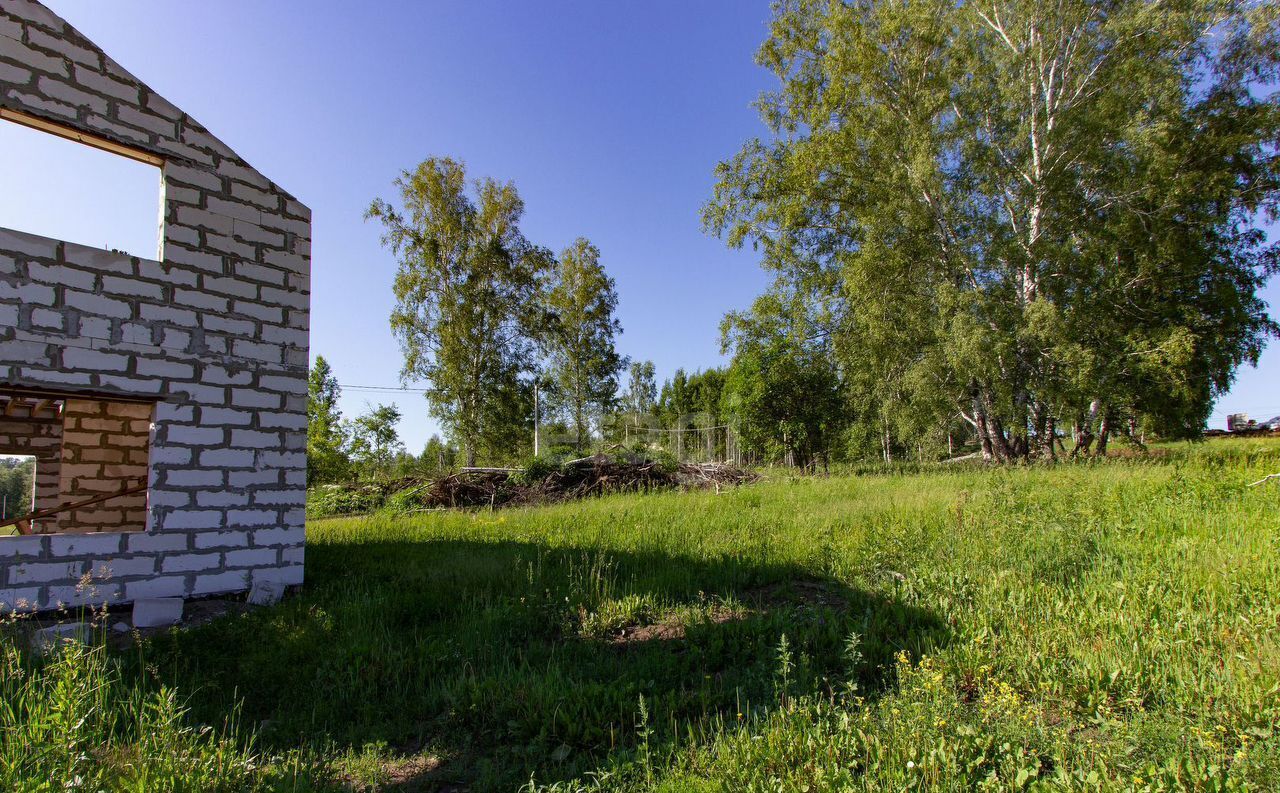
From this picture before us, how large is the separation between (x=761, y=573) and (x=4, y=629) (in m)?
5.87

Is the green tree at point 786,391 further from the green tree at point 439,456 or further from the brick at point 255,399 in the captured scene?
the green tree at point 439,456

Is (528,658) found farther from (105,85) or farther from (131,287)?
(105,85)

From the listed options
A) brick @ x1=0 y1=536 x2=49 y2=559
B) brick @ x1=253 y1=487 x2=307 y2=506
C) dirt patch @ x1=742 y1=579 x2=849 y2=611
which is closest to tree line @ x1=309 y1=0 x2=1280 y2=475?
dirt patch @ x1=742 y1=579 x2=849 y2=611

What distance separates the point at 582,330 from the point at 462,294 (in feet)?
22.2

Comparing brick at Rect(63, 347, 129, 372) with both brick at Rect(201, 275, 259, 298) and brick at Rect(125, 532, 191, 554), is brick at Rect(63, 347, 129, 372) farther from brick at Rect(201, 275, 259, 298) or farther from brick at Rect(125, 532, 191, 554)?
brick at Rect(125, 532, 191, 554)

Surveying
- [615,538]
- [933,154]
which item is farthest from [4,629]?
[933,154]

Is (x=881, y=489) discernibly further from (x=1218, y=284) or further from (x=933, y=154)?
(x=1218, y=284)

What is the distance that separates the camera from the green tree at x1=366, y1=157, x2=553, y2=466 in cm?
2075

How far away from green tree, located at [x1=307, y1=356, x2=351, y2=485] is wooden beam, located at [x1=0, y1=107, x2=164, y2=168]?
1700cm

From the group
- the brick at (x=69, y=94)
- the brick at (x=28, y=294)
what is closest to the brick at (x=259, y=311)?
the brick at (x=28, y=294)

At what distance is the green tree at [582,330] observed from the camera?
86.3 ft

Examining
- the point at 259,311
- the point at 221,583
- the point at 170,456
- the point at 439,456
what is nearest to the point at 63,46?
the point at 259,311

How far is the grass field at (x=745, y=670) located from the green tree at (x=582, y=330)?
2020 centimetres

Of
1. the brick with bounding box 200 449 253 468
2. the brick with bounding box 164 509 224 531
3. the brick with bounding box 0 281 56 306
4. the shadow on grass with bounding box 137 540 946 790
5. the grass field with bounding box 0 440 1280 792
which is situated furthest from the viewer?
the brick with bounding box 200 449 253 468
